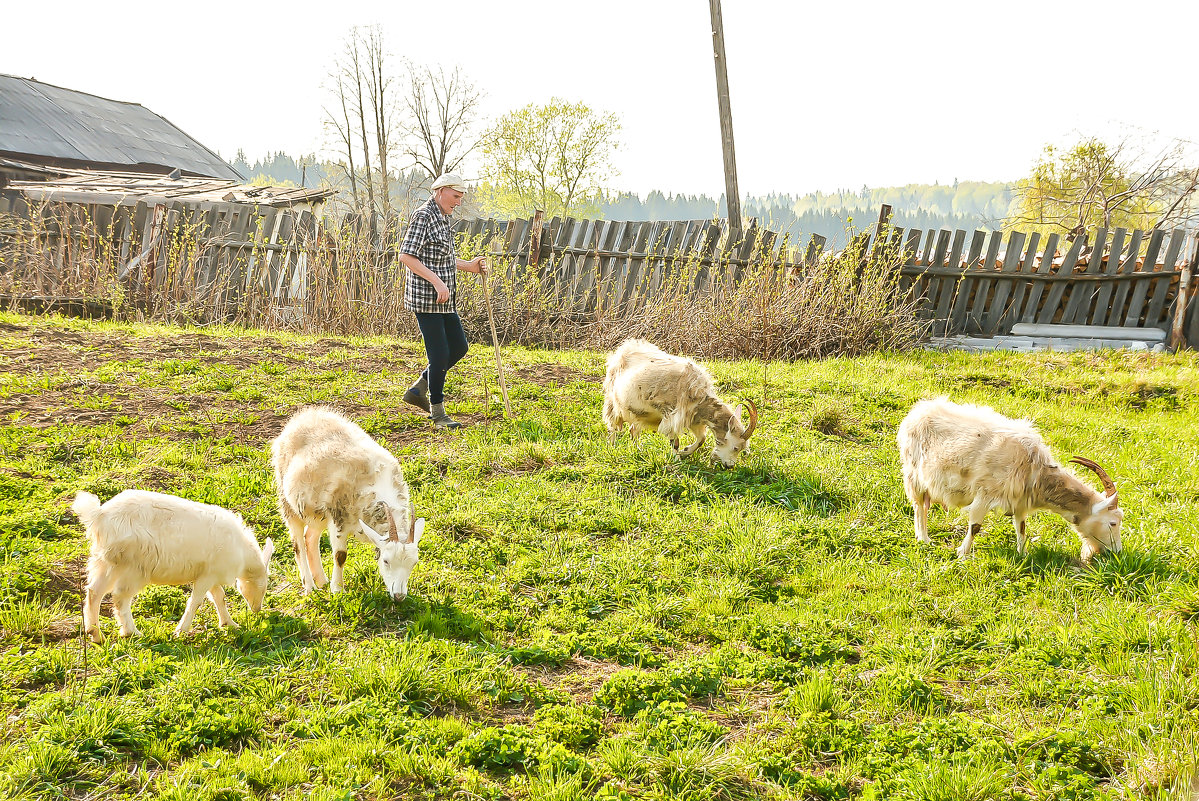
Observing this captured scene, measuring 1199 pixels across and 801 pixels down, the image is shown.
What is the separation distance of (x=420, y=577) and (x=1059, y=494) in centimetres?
438

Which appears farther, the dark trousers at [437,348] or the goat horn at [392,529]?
the dark trousers at [437,348]

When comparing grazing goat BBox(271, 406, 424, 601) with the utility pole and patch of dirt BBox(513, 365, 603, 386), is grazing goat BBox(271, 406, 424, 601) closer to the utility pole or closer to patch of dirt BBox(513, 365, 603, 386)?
patch of dirt BBox(513, 365, 603, 386)

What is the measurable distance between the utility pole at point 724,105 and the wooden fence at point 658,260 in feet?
6.43

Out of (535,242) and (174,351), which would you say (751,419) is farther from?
(535,242)

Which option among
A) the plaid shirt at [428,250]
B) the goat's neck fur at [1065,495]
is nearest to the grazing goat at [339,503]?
the plaid shirt at [428,250]

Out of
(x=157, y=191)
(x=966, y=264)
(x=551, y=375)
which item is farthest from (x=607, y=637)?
(x=157, y=191)

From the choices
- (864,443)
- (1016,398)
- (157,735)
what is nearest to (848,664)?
(157,735)

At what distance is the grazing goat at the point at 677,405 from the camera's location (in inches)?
280

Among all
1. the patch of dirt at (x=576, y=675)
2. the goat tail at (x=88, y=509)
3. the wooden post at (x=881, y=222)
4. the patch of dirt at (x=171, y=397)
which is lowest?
the patch of dirt at (x=576, y=675)

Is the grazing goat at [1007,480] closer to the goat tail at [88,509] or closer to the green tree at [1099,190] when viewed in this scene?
the goat tail at [88,509]

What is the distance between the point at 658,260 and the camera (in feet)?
44.4

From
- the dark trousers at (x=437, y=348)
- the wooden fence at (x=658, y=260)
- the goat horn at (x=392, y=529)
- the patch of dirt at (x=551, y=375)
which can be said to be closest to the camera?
the goat horn at (x=392, y=529)

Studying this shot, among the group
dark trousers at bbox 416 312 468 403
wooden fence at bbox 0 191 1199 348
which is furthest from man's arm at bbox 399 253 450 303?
wooden fence at bbox 0 191 1199 348

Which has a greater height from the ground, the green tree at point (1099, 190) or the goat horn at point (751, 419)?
the green tree at point (1099, 190)
